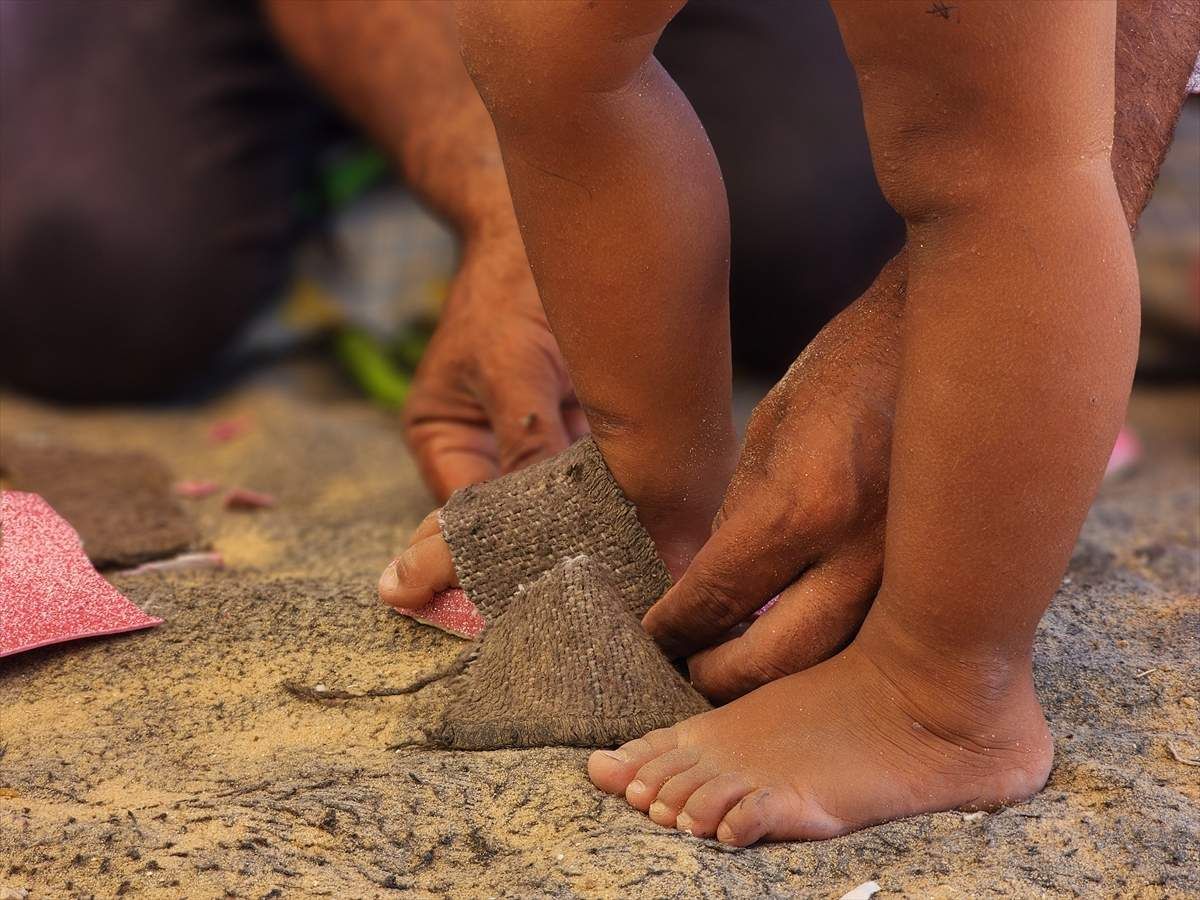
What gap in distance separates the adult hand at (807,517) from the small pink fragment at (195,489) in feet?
2.89

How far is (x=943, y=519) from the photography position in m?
0.89

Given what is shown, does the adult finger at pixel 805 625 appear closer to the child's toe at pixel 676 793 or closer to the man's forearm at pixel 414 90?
the child's toe at pixel 676 793

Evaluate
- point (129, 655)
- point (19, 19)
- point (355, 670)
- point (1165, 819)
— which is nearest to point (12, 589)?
point (129, 655)

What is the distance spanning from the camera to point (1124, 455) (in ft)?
6.43

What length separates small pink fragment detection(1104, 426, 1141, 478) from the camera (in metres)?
1.92

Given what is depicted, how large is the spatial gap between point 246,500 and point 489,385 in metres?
0.41

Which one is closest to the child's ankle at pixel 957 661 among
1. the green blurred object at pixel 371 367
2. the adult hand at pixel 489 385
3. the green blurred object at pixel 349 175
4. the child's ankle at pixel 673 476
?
the child's ankle at pixel 673 476

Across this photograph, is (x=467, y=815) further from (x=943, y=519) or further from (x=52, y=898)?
(x=943, y=519)

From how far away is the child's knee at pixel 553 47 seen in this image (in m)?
0.93

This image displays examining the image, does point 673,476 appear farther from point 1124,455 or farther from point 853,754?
point 1124,455

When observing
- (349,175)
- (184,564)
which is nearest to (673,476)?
(184,564)

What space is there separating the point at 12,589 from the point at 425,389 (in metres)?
0.57

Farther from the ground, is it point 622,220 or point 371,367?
point 622,220

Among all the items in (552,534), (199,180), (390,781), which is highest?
(199,180)
